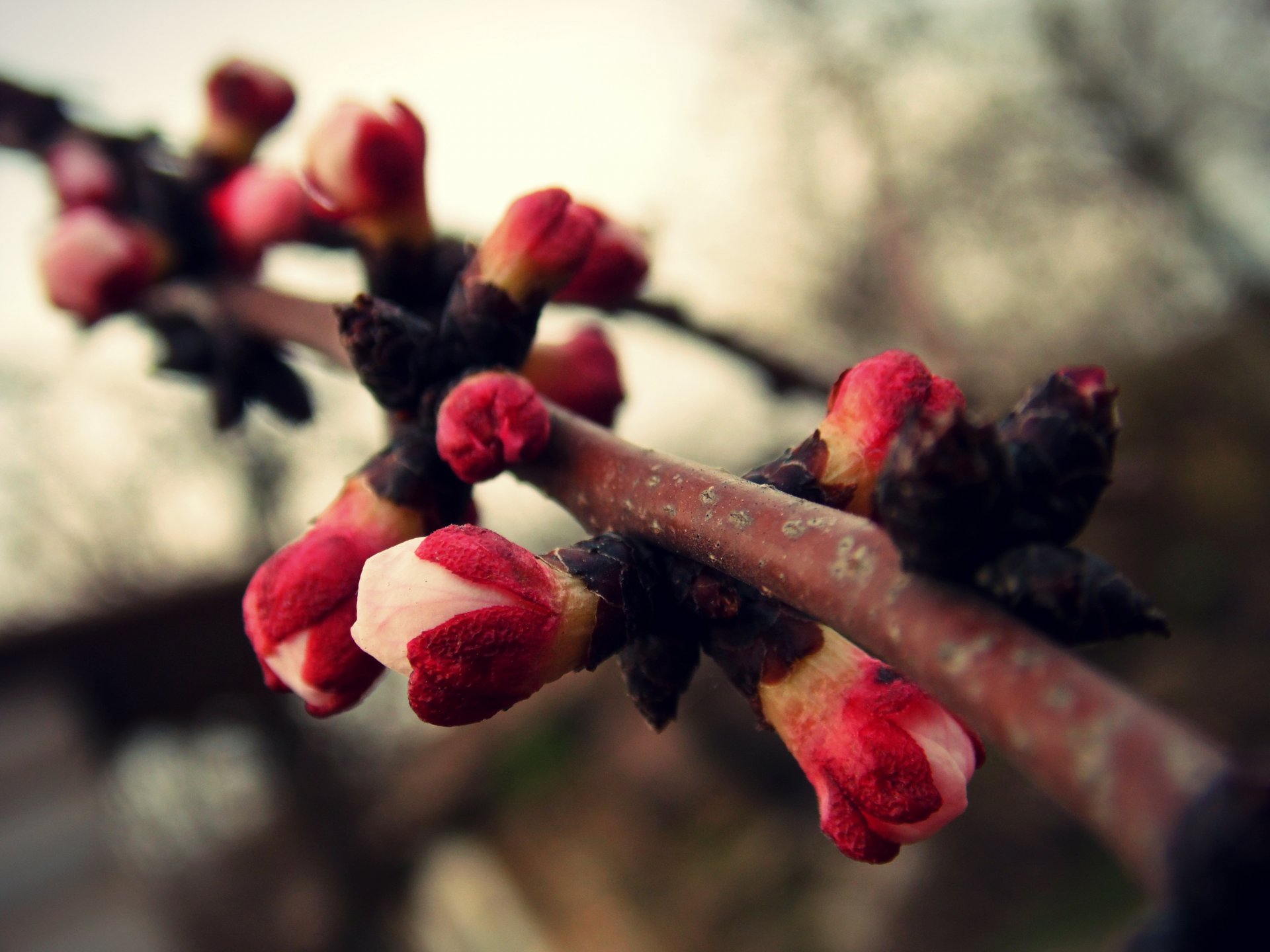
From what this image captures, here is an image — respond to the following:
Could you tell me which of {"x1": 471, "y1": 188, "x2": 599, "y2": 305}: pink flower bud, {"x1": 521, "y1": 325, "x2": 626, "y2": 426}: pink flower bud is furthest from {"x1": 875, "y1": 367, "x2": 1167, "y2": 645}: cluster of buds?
{"x1": 521, "y1": 325, "x2": 626, "y2": 426}: pink flower bud

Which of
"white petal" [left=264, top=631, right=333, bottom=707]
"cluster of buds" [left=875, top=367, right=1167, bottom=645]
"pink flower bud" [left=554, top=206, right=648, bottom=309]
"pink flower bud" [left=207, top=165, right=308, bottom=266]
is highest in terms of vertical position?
"cluster of buds" [left=875, top=367, right=1167, bottom=645]

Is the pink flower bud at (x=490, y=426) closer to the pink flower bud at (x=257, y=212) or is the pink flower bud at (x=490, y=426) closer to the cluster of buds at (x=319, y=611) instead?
the cluster of buds at (x=319, y=611)

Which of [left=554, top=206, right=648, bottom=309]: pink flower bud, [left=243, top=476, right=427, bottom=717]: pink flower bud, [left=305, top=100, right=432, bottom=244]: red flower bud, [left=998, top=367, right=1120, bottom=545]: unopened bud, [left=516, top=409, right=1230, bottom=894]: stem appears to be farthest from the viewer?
[left=554, top=206, right=648, bottom=309]: pink flower bud

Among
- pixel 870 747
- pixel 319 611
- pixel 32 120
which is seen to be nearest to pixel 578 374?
pixel 319 611

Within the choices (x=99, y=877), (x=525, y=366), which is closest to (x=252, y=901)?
(x=99, y=877)

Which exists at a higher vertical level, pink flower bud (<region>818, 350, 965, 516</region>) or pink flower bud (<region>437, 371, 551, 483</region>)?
pink flower bud (<region>818, 350, 965, 516</region>)

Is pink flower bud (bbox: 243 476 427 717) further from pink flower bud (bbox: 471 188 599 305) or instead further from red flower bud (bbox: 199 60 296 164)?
red flower bud (bbox: 199 60 296 164)
